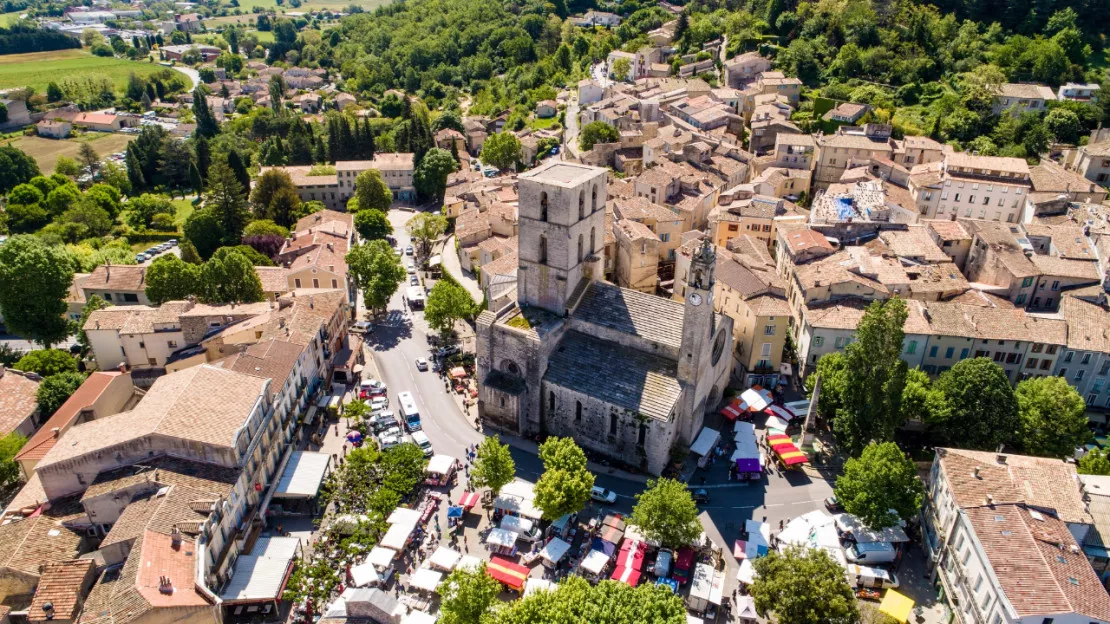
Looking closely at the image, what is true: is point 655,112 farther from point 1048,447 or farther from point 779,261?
point 1048,447

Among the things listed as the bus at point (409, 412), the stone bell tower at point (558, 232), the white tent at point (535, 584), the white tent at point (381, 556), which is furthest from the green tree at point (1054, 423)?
the bus at point (409, 412)

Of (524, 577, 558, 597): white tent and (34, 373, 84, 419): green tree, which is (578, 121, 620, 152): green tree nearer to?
(34, 373, 84, 419): green tree

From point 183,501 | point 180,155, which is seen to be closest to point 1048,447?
point 183,501

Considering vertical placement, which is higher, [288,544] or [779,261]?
[779,261]

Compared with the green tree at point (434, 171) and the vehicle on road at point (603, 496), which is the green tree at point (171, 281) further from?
the vehicle on road at point (603, 496)

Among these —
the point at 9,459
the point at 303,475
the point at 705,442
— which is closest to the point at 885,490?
the point at 705,442

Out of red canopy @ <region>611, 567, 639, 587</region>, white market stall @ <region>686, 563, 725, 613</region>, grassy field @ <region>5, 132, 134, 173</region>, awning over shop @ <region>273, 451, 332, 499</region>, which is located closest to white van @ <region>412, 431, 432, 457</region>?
awning over shop @ <region>273, 451, 332, 499</region>

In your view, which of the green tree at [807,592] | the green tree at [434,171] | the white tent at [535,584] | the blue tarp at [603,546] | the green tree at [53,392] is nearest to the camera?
the green tree at [807,592]
